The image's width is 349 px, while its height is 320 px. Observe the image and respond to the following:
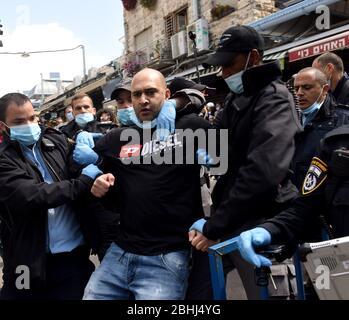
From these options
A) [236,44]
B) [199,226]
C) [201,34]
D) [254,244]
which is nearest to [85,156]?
[199,226]

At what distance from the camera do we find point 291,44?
9805mm

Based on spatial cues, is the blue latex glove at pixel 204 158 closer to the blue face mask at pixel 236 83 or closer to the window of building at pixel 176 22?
the blue face mask at pixel 236 83

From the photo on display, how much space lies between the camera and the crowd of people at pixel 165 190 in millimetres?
1808

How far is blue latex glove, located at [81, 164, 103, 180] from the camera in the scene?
2.40 metres

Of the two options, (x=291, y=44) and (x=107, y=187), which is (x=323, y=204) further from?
(x=291, y=44)

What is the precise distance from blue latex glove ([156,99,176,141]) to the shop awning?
6452 millimetres

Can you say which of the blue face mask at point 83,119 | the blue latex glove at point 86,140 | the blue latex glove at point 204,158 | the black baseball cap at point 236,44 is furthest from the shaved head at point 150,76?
the blue face mask at point 83,119

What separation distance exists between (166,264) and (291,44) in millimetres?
8781

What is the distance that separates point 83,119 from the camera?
4328 mm

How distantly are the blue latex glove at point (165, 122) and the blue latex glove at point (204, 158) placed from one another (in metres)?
0.20

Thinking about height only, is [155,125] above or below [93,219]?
above

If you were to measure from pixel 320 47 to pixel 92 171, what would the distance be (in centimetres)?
708

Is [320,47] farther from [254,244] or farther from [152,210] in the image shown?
[254,244]
